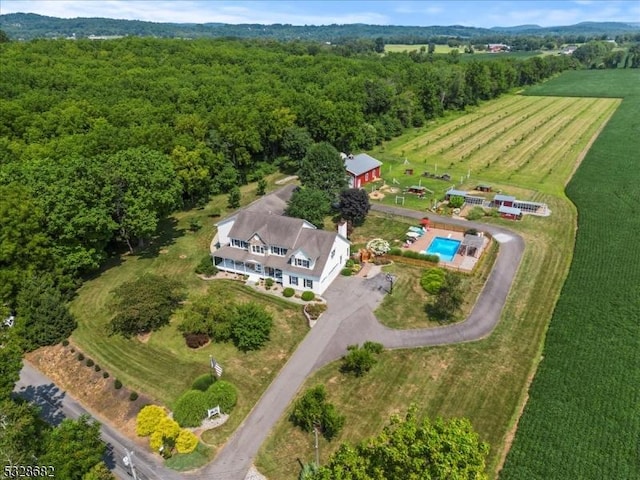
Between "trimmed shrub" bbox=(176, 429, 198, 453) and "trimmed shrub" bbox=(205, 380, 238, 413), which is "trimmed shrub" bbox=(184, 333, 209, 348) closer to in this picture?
"trimmed shrub" bbox=(205, 380, 238, 413)

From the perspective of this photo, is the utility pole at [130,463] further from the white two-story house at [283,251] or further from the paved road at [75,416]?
the white two-story house at [283,251]

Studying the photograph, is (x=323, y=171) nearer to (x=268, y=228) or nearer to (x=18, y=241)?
(x=268, y=228)

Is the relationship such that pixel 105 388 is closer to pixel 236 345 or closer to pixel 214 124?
pixel 236 345

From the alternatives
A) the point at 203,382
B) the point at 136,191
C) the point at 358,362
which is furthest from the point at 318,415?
the point at 136,191

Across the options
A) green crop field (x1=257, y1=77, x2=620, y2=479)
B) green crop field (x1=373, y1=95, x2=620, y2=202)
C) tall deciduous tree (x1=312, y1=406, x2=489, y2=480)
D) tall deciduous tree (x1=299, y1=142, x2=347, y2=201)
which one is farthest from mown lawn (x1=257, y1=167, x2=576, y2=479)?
green crop field (x1=373, y1=95, x2=620, y2=202)

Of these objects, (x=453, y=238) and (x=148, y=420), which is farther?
(x=453, y=238)

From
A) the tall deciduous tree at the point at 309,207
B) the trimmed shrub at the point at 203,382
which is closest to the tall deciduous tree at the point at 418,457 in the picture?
the trimmed shrub at the point at 203,382
